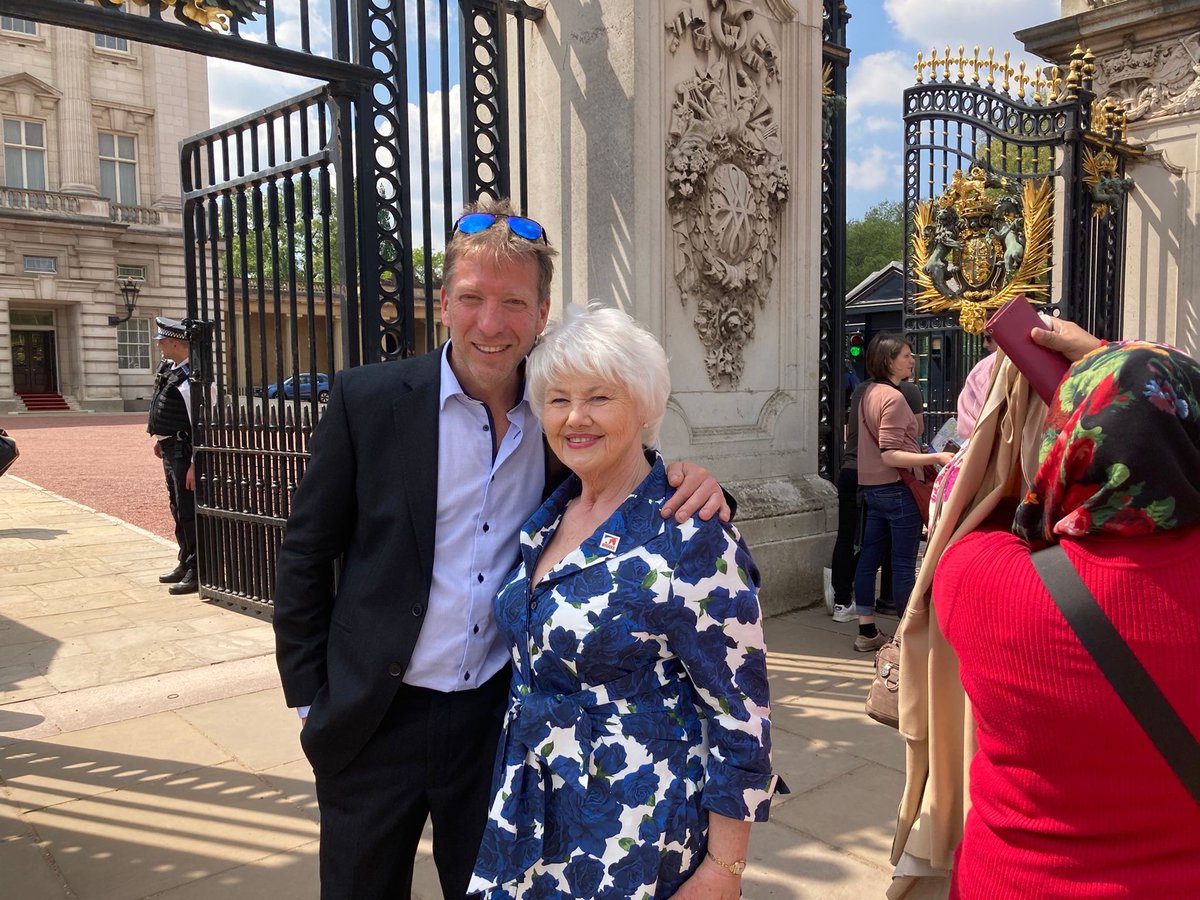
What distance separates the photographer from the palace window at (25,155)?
32.7 m

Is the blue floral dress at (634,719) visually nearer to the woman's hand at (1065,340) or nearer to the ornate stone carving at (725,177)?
the woman's hand at (1065,340)

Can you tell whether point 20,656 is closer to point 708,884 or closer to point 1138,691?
point 708,884

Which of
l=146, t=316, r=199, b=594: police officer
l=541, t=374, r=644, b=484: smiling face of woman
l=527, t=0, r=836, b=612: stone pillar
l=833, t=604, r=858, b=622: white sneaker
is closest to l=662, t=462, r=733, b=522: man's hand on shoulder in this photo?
l=541, t=374, r=644, b=484: smiling face of woman

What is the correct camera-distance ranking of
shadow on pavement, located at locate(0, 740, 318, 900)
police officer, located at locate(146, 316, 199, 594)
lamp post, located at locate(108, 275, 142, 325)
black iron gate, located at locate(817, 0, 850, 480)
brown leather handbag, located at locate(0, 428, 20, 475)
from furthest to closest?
lamp post, located at locate(108, 275, 142, 325)
police officer, located at locate(146, 316, 199, 594)
black iron gate, located at locate(817, 0, 850, 480)
brown leather handbag, located at locate(0, 428, 20, 475)
shadow on pavement, located at locate(0, 740, 318, 900)

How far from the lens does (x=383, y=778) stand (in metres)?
2.00

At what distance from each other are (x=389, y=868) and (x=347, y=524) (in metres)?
0.77

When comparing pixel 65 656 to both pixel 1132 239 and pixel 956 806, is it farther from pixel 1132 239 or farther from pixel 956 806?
pixel 1132 239

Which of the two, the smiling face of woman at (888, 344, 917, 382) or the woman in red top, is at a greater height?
the smiling face of woman at (888, 344, 917, 382)

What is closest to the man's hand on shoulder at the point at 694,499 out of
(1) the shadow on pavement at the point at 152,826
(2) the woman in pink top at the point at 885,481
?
(1) the shadow on pavement at the point at 152,826

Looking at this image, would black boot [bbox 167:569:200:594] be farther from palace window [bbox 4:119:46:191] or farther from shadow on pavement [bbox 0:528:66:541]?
palace window [bbox 4:119:46:191]

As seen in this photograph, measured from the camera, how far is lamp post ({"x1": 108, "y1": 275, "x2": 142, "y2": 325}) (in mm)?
32188

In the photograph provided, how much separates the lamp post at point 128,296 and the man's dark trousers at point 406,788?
3449cm

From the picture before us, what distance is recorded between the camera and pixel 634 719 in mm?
1714

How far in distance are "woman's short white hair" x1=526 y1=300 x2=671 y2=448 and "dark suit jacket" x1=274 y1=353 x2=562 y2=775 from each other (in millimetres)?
321
